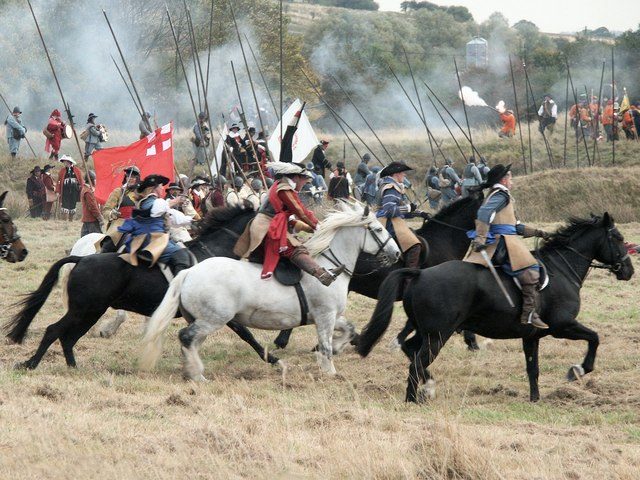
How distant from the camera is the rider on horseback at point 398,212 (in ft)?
41.0

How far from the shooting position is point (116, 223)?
13.1 meters

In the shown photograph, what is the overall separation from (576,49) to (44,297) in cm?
4812

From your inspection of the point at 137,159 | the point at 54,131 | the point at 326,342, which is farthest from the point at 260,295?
the point at 54,131

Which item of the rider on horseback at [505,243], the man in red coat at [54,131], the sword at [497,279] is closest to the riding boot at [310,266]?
the rider on horseback at [505,243]

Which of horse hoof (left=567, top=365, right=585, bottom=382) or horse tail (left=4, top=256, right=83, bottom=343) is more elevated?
horse tail (left=4, top=256, right=83, bottom=343)

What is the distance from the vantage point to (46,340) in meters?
10.8

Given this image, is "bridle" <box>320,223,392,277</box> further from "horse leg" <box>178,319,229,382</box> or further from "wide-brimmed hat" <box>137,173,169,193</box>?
"wide-brimmed hat" <box>137,173,169,193</box>

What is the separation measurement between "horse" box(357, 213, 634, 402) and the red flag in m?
7.51

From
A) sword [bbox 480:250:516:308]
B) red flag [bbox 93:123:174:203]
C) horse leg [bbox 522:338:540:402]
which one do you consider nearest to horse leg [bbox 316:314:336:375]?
sword [bbox 480:250:516:308]

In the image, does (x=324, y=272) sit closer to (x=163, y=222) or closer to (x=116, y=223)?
(x=163, y=222)

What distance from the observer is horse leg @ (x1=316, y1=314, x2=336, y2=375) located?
10898mm

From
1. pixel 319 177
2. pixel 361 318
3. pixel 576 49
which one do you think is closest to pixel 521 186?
pixel 319 177

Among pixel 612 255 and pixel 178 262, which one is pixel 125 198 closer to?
pixel 178 262

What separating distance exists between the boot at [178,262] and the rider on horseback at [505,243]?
2799 millimetres
